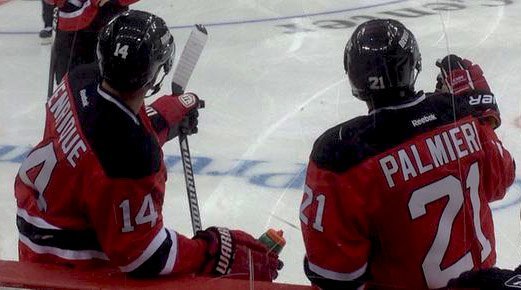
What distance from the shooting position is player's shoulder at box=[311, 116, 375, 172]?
1.07m

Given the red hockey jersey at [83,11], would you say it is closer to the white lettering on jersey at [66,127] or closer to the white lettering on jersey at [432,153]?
the white lettering on jersey at [66,127]

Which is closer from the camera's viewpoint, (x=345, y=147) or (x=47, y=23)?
(x=345, y=147)

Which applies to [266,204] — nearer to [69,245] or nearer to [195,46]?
[195,46]

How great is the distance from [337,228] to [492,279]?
20cm

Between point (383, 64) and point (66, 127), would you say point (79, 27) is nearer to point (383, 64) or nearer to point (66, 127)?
point (66, 127)

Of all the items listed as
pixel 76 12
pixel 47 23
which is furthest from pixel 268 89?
pixel 47 23

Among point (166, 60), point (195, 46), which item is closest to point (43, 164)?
point (166, 60)

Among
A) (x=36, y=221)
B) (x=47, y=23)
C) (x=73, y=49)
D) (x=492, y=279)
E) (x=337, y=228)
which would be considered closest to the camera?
(x=492, y=279)

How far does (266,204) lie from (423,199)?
113 centimetres

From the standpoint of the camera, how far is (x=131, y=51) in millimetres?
1195

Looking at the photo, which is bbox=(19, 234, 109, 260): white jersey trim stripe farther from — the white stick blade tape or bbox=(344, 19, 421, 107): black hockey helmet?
the white stick blade tape

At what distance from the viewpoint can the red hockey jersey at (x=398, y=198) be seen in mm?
1065

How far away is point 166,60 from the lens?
4.16ft

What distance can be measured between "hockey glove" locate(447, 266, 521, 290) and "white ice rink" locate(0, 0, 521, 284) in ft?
2.07
